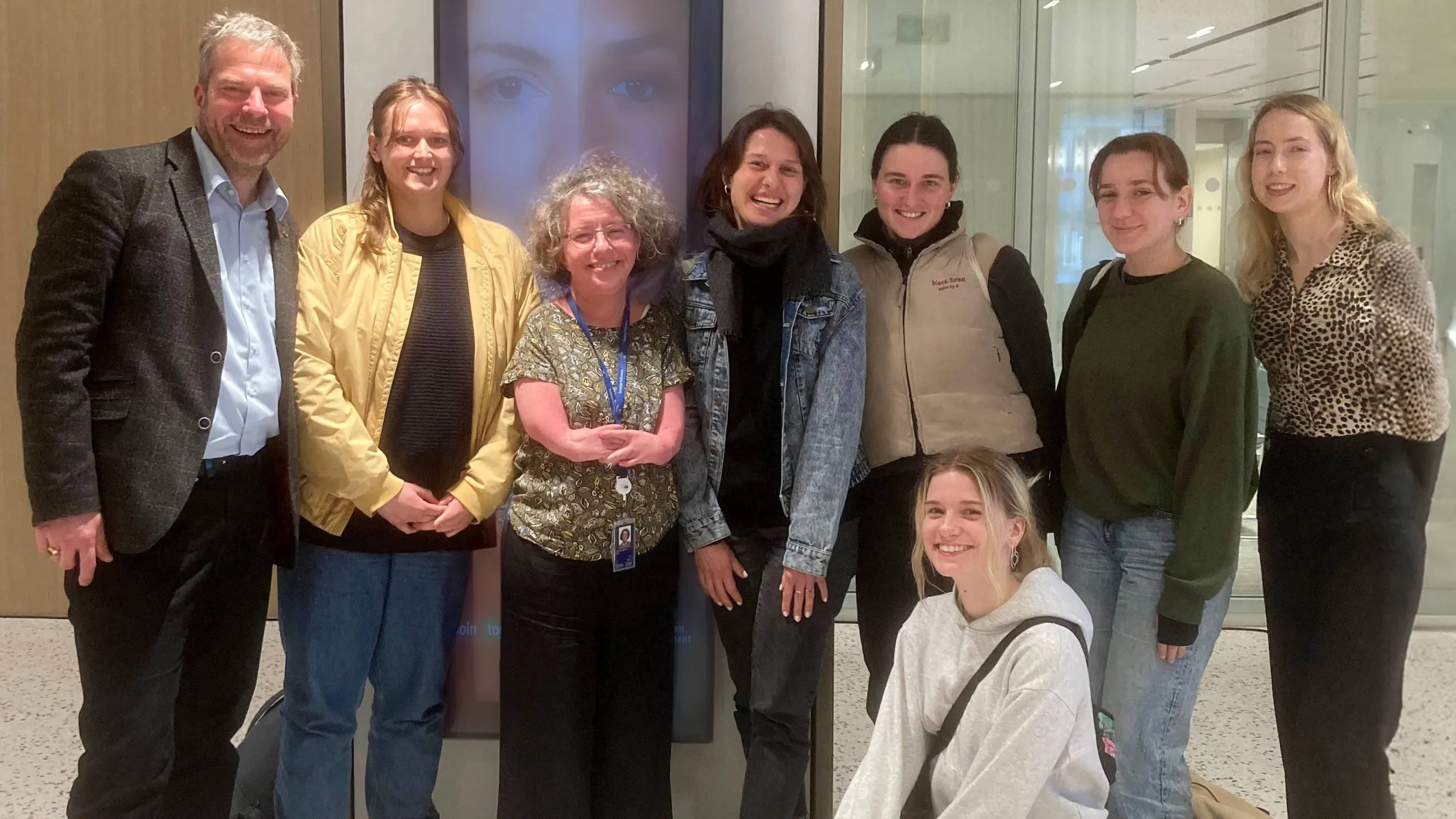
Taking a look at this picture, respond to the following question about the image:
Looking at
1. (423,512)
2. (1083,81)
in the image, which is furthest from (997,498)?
(1083,81)

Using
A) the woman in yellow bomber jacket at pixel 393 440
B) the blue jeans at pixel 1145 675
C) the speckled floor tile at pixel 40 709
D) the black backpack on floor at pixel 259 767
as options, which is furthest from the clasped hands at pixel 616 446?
the speckled floor tile at pixel 40 709

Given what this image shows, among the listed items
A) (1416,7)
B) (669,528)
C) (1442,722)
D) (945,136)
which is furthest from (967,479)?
(1416,7)

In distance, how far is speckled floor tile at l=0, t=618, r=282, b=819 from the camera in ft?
8.63

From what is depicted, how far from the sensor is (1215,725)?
2963 mm

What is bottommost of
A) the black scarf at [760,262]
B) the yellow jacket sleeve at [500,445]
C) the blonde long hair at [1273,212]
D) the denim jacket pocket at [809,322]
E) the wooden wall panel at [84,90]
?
the yellow jacket sleeve at [500,445]

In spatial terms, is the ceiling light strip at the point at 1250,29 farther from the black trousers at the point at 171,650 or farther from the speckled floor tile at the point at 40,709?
the speckled floor tile at the point at 40,709

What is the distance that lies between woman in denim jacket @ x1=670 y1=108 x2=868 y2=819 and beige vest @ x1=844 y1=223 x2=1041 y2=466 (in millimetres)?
112

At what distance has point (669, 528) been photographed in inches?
78.7

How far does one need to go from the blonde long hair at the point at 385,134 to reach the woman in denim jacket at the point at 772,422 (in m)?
0.57

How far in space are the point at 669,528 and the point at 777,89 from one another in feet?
3.52

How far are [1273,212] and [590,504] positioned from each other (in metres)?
1.53

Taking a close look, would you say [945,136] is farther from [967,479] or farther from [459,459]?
[459,459]

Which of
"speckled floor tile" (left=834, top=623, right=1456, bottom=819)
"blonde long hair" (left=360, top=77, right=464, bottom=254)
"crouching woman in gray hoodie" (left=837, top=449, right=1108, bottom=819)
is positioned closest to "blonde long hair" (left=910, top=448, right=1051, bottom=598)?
"crouching woman in gray hoodie" (left=837, top=449, right=1108, bottom=819)

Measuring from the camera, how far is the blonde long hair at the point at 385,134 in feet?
6.28
